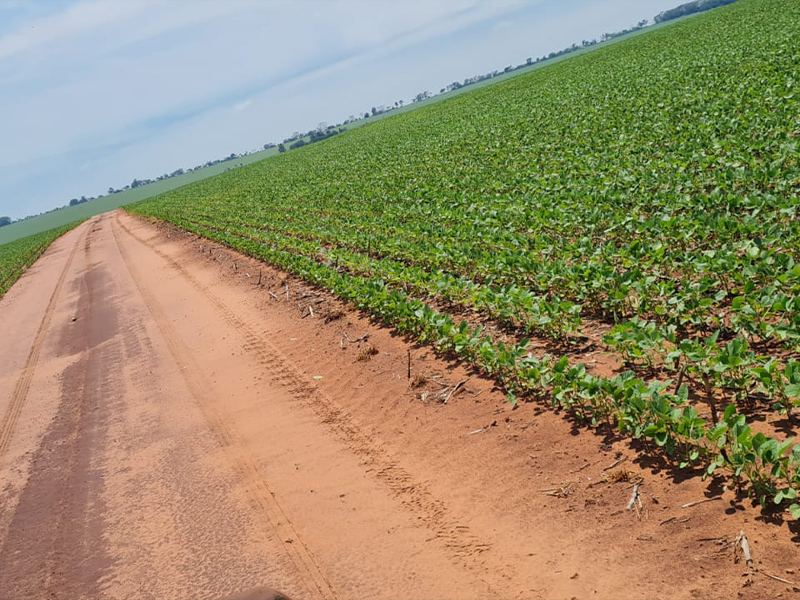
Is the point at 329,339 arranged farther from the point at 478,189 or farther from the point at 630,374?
the point at 478,189

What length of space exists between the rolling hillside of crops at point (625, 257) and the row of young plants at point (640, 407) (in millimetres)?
18

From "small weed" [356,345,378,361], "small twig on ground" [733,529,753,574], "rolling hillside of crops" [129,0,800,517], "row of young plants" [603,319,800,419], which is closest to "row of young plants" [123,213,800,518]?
"rolling hillside of crops" [129,0,800,517]

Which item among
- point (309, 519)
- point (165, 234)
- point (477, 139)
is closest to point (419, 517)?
point (309, 519)

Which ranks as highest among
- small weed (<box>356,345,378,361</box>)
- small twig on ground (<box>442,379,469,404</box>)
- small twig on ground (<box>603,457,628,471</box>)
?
small weed (<box>356,345,378,361</box>)

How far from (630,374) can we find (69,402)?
857 centimetres

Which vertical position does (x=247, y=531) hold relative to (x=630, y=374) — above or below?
below

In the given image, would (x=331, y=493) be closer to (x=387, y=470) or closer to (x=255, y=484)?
(x=387, y=470)

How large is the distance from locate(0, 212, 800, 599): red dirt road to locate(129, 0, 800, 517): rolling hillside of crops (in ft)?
1.43

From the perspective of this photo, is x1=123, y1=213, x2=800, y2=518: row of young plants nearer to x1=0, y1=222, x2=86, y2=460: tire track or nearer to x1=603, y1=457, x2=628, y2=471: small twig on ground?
x1=603, y1=457, x2=628, y2=471: small twig on ground

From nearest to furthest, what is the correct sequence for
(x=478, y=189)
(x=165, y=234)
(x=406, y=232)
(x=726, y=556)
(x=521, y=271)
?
(x=726, y=556)
(x=521, y=271)
(x=406, y=232)
(x=478, y=189)
(x=165, y=234)

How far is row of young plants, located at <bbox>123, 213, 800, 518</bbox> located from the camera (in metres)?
3.83

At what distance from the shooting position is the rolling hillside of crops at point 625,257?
15.7 ft

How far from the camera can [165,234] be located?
3234 cm

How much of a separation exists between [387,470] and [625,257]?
179 inches
